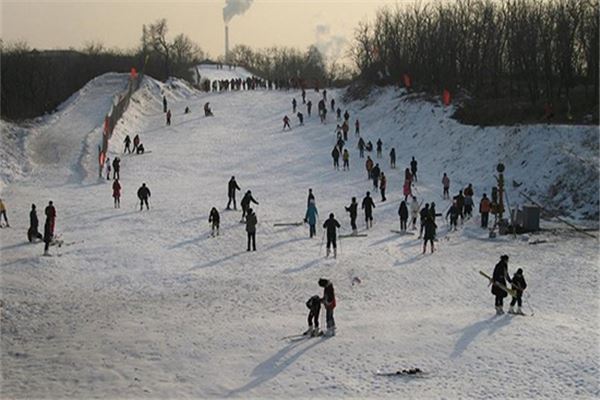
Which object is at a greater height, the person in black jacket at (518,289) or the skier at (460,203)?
the skier at (460,203)

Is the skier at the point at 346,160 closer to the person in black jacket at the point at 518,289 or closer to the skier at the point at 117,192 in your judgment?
the skier at the point at 117,192

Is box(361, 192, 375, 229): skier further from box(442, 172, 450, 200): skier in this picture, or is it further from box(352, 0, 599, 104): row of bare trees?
box(352, 0, 599, 104): row of bare trees

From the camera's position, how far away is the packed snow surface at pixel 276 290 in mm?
12336

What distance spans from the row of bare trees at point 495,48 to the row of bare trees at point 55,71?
25500mm

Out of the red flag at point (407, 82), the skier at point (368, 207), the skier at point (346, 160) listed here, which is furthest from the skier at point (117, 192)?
the red flag at point (407, 82)

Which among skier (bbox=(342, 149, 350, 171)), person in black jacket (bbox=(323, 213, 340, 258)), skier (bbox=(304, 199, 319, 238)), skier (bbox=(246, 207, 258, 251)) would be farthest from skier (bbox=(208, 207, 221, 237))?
skier (bbox=(342, 149, 350, 171))

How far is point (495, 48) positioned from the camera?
53.6 metres

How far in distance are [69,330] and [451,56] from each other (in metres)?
46.2

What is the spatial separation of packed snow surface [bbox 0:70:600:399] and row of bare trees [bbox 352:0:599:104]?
477 inches

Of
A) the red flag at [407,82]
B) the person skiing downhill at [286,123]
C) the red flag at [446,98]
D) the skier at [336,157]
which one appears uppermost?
the red flag at [407,82]

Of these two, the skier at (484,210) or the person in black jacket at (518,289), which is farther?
the skier at (484,210)

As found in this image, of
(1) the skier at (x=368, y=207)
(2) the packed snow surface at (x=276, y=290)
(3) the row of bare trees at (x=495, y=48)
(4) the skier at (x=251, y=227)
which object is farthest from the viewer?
(3) the row of bare trees at (x=495, y=48)

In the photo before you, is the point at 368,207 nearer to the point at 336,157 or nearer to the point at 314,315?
the point at 336,157

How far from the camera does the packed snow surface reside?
1234cm
